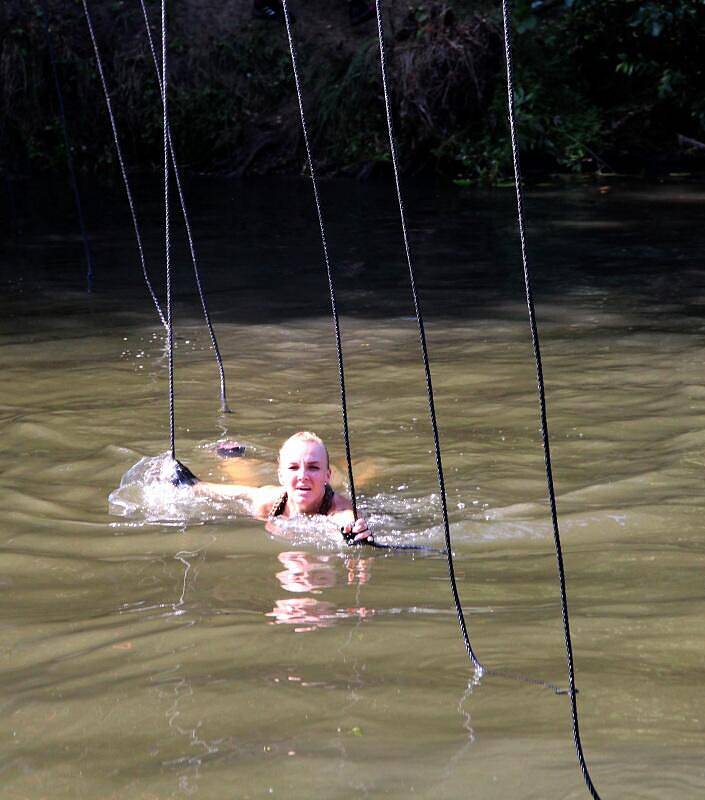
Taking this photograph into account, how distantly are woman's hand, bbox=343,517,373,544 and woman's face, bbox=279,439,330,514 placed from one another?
21.5 inches

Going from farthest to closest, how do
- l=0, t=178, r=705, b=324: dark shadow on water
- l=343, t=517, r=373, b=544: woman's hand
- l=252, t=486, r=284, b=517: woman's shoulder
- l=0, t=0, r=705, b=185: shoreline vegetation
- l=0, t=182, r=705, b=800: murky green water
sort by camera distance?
l=0, t=0, r=705, b=185: shoreline vegetation
l=0, t=178, r=705, b=324: dark shadow on water
l=252, t=486, r=284, b=517: woman's shoulder
l=343, t=517, r=373, b=544: woman's hand
l=0, t=182, r=705, b=800: murky green water

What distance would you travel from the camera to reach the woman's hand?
4484 mm

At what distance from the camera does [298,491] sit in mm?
5125

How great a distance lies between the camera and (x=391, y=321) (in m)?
8.83

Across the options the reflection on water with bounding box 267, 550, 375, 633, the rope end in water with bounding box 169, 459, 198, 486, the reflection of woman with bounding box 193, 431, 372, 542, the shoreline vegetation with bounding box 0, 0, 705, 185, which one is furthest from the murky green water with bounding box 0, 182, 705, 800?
the shoreline vegetation with bounding box 0, 0, 705, 185

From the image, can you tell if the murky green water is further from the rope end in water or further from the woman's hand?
the rope end in water

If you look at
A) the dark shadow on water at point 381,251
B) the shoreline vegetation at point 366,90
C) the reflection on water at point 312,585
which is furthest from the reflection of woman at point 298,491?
the shoreline vegetation at point 366,90

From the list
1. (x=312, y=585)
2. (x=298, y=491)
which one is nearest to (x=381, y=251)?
(x=298, y=491)

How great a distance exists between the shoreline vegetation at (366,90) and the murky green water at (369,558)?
6.79 metres

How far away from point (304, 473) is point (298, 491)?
80 millimetres

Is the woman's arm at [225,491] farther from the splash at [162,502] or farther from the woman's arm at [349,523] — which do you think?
the woman's arm at [349,523]

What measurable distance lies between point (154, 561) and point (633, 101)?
14092 millimetres

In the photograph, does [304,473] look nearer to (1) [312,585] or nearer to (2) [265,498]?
(2) [265,498]

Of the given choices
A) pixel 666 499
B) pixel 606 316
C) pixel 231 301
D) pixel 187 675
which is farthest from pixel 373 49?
pixel 187 675
